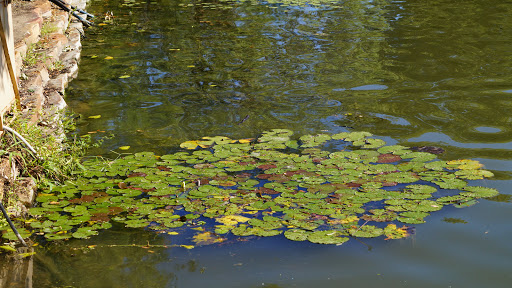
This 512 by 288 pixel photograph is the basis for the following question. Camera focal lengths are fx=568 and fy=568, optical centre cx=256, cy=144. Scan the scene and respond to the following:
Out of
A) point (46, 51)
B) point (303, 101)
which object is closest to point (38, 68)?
point (46, 51)

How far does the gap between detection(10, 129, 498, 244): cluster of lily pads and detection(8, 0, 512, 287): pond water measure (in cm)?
12

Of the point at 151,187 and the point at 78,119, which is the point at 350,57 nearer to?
the point at 78,119

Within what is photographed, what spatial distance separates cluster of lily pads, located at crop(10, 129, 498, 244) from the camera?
3.40 m

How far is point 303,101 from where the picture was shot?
5.86 meters

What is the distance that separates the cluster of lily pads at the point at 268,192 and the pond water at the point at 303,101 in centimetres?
12

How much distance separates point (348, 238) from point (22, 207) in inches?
81.3

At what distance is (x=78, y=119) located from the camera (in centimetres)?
553

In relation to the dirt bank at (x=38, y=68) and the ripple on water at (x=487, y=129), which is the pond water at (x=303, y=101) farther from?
the dirt bank at (x=38, y=68)

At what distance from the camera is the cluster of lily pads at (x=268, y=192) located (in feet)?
11.1

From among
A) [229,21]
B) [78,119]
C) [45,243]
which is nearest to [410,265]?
[45,243]

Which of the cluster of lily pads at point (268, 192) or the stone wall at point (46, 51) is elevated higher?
the stone wall at point (46, 51)

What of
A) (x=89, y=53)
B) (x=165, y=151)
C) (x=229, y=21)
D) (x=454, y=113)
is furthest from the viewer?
(x=229, y=21)

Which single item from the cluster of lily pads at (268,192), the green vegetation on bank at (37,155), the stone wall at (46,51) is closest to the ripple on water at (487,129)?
the cluster of lily pads at (268,192)

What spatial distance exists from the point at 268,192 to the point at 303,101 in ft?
7.30
